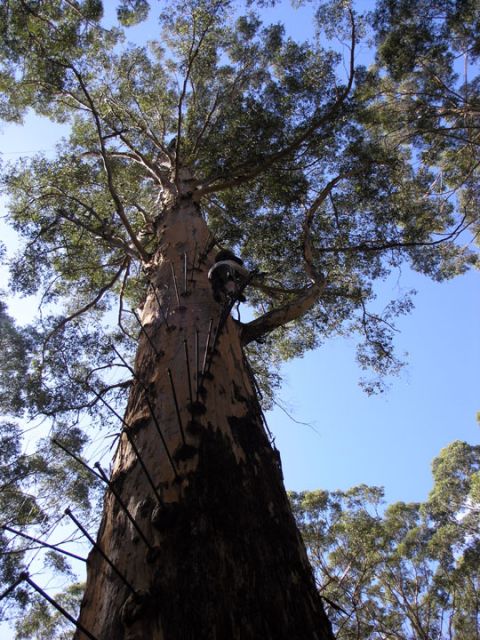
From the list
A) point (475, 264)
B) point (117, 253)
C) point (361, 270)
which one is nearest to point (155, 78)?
point (117, 253)

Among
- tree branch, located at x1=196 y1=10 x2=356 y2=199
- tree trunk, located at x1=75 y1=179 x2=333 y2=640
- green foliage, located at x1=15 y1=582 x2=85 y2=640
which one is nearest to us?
tree trunk, located at x1=75 y1=179 x2=333 y2=640

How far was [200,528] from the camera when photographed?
1713 millimetres

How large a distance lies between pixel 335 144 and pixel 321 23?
106 inches

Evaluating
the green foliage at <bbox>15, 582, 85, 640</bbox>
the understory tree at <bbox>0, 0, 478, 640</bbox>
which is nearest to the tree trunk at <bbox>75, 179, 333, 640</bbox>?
the understory tree at <bbox>0, 0, 478, 640</bbox>

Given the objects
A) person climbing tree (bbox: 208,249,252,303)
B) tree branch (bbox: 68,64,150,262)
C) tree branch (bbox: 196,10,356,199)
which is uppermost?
tree branch (bbox: 196,10,356,199)

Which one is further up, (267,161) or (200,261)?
(267,161)

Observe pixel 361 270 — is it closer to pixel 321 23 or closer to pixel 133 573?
pixel 321 23

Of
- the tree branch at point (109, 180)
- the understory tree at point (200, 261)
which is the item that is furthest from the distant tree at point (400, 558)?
the tree branch at point (109, 180)

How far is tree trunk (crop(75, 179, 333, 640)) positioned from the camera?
4.79 feet

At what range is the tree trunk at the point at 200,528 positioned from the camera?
57.5 inches

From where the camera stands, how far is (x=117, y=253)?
9219 mm

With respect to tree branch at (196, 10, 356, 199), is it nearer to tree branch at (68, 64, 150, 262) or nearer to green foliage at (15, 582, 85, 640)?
tree branch at (68, 64, 150, 262)

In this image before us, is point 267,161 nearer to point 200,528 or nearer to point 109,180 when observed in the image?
point 109,180

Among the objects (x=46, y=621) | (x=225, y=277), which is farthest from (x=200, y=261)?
(x=46, y=621)
